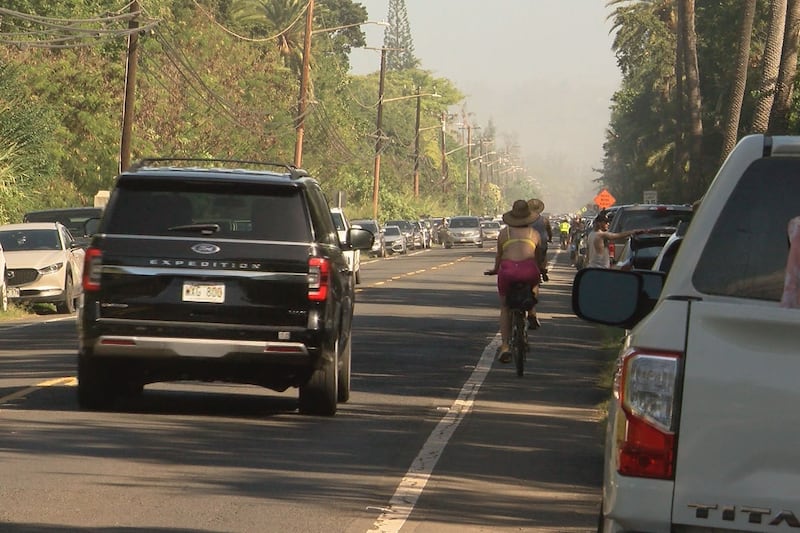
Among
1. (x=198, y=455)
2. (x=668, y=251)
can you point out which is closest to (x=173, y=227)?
(x=198, y=455)

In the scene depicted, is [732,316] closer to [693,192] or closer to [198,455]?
[198,455]

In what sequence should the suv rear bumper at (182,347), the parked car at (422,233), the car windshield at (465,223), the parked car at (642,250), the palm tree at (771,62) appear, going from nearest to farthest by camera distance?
the suv rear bumper at (182,347)
the parked car at (642,250)
the palm tree at (771,62)
the parked car at (422,233)
the car windshield at (465,223)

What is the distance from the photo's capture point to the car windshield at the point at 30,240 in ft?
102

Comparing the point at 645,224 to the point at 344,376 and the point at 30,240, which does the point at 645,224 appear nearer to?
the point at 30,240

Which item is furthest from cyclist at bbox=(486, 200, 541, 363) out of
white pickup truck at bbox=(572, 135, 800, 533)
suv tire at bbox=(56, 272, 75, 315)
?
white pickup truck at bbox=(572, 135, 800, 533)

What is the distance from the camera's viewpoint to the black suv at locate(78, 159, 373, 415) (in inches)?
543

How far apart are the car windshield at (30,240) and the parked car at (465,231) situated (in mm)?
60231

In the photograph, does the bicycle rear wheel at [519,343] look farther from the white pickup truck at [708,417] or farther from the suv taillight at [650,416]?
the suv taillight at [650,416]

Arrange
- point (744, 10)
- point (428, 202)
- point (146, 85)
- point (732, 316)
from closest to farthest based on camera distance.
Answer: point (732, 316) < point (744, 10) < point (146, 85) < point (428, 202)

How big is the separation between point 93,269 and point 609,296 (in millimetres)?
8476

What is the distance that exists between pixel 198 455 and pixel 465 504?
7.72ft

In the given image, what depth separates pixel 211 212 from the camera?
1414cm

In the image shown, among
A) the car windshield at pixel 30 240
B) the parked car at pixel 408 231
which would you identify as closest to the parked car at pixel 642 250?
the car windshield at pixel 30 240

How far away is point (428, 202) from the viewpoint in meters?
143
